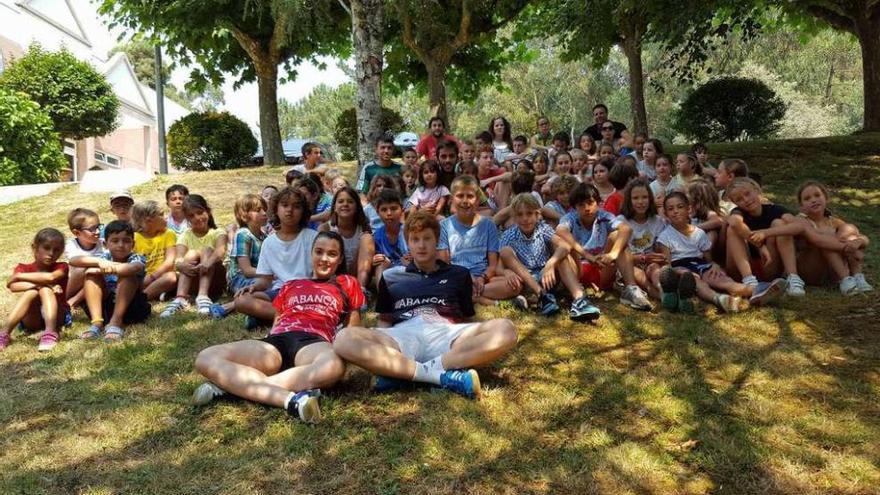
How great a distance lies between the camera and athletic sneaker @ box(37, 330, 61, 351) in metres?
4.48

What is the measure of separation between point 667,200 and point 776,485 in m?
2.92

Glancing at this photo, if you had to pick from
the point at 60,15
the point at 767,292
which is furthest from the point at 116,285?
the point at 60,15

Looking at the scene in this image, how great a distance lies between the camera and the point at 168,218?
613 cm

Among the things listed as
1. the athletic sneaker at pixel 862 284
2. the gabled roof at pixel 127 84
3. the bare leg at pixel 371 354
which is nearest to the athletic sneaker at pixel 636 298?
the athletic sneaker at pixel 862 284

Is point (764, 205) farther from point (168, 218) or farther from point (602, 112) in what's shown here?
point (168, 218)

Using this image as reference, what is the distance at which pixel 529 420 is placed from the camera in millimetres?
3168

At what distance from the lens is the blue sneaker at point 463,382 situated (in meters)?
3.36

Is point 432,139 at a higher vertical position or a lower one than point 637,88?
lower

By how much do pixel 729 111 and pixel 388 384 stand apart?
1413 cm

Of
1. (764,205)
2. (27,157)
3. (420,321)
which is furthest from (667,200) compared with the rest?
(27,157)

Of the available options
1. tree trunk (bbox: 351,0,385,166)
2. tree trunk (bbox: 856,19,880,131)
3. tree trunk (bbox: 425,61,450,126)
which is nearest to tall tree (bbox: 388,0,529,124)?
tree trunk (bbox: 425,61,450,126)

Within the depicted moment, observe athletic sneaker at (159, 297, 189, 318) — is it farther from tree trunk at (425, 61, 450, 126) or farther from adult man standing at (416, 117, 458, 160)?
tree trunk at (425, 61, 450, 126)

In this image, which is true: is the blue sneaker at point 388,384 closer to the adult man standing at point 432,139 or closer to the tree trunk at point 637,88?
the adult man standing at point 432,139

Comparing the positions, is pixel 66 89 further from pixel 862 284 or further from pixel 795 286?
pixel 862 284
